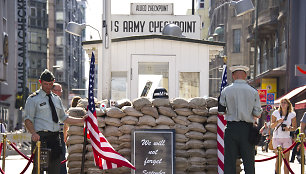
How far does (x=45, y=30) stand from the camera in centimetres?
8475

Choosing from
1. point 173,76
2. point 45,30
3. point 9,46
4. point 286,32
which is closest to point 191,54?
point 173,76

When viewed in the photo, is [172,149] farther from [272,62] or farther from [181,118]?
[272,62]

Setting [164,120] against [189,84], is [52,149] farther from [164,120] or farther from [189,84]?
[189,84]

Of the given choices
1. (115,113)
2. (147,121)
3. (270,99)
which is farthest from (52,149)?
(270,99)

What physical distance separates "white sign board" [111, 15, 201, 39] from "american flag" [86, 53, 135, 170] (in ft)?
32.5

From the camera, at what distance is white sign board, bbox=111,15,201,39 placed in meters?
21.2

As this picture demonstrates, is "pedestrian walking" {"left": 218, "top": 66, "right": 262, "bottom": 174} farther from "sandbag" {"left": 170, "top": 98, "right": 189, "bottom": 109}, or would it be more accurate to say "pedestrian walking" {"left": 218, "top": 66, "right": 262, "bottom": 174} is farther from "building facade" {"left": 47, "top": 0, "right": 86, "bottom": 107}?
"building facade" {"left": 47, "top": 0, "right": 86, "bottom": 107}

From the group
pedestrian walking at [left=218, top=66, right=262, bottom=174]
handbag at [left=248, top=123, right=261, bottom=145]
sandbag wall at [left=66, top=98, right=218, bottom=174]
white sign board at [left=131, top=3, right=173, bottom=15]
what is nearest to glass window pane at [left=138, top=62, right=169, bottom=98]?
sandbag wall at [left=66, top=98, right=218, bottom=174]

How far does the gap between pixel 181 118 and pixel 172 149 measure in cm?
56

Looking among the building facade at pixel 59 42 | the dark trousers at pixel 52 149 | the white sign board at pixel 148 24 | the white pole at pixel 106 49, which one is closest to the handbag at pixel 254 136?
the dark trousers at pixel 52 149

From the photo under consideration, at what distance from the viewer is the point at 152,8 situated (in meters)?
22.6

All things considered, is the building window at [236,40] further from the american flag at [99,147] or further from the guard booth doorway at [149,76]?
the american flag at [99,147]

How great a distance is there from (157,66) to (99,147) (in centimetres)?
542

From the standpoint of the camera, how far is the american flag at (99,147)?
1117 cm
